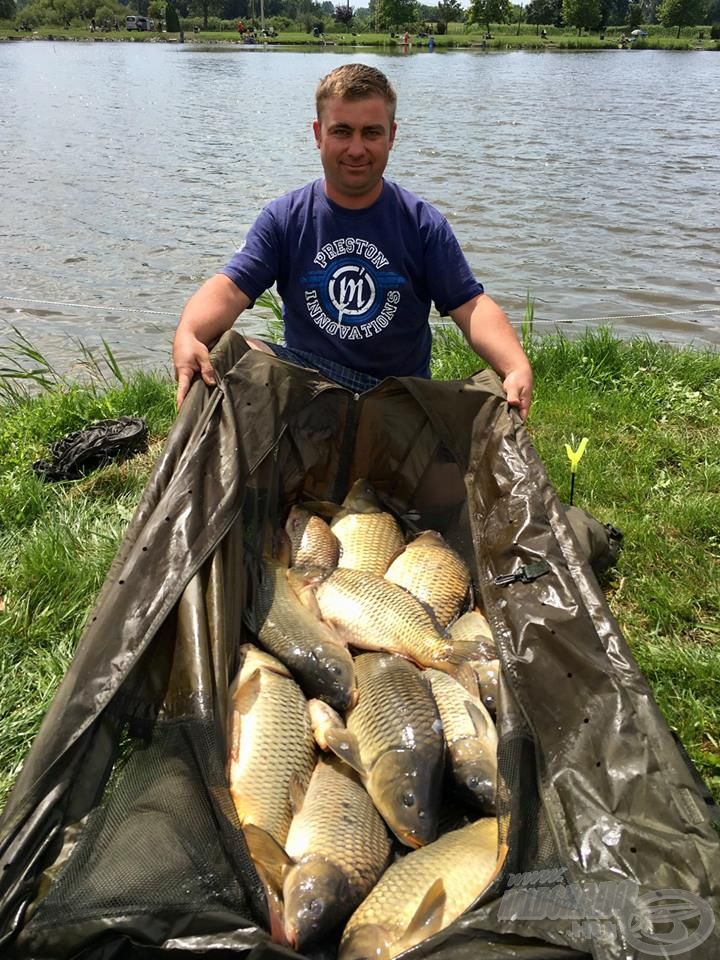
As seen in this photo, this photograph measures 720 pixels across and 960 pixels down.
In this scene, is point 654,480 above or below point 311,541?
below

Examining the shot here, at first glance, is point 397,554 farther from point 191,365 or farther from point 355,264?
point 355,264

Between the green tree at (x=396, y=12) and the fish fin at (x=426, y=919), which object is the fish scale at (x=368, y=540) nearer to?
the fish fin at (x=426, y=919)

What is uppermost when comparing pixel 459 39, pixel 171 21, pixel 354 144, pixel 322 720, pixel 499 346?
pixel 354 144

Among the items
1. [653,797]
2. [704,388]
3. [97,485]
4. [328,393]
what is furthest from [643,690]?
[704,388]

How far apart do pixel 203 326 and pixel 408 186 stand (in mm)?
9392

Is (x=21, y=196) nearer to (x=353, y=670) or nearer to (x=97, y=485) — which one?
(x=97, y=485)

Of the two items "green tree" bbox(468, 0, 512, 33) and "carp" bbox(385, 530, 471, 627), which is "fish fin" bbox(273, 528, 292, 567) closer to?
"carp" bbox(385, 530, 471, 627)

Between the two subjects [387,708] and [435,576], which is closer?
[387,708]

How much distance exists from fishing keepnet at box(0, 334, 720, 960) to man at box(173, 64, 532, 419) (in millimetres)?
533

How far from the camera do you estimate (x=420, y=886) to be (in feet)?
5.11

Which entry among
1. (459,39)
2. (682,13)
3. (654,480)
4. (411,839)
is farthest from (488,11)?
(411,839)

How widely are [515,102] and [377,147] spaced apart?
21.9 m

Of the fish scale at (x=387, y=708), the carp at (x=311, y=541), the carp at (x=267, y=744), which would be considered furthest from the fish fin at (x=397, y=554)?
the carp at (x=267, y=744)

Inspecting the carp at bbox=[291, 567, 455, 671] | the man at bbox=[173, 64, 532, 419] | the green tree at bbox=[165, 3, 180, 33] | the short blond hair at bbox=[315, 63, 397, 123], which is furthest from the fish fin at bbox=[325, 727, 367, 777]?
the green tree at bbox=[165, 3, 180, 33]
